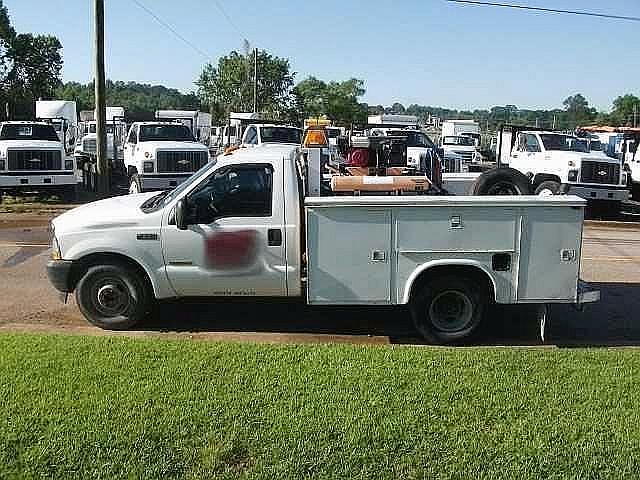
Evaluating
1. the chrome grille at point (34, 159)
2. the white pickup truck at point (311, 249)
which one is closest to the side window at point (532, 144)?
the chrome grille at point (34, 159)

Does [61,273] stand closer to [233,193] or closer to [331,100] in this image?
[233,193]

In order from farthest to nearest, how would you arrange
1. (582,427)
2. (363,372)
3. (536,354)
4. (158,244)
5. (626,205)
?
(626,205) < (158,244) < (536,354) < (363,372) < (582,427)

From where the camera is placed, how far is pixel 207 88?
66938 millimetres

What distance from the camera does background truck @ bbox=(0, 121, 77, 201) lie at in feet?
61.0

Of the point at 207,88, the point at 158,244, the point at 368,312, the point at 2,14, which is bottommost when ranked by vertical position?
the point at 368,312

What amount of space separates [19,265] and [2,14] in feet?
237

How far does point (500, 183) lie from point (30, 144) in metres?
13.9

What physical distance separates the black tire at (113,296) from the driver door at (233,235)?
1.38ft

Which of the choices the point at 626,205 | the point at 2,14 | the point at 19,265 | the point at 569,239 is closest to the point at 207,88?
the point at 2,14

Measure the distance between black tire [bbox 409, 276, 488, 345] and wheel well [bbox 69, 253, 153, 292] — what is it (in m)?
2.69

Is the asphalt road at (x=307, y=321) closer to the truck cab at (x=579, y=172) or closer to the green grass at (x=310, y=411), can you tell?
the green grass at (x=310, y=411)

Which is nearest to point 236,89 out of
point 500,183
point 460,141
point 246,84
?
point 246,84

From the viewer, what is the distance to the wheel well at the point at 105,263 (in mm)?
7477

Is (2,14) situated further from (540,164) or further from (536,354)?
(536,354)
